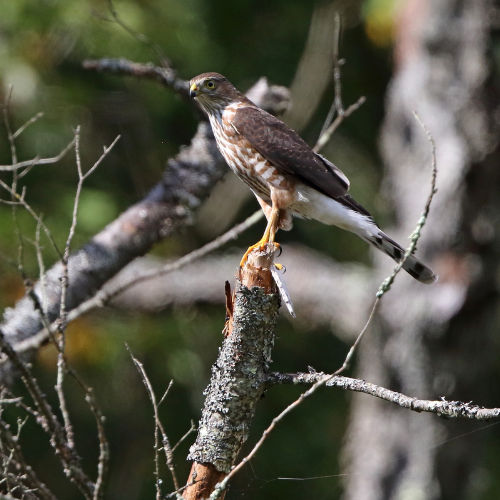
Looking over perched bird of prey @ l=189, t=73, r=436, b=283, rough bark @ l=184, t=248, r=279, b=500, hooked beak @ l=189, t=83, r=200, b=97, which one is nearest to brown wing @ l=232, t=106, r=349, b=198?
perched bird of prey @ l=189, t=73, r=436, b=283

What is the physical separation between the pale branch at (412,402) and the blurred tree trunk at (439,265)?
470cm

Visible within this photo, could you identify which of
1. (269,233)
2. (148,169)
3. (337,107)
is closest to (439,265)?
(148,169)

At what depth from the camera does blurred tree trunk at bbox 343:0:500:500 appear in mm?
7152

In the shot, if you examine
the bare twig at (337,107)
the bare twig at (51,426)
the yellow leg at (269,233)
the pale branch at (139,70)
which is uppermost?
the pale branch at (139,70)

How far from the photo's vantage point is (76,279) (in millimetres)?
4395

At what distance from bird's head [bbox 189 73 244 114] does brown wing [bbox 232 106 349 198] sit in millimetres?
317

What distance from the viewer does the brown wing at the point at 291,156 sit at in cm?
398

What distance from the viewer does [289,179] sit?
4020 millimetres

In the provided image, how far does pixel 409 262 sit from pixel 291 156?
0.67m

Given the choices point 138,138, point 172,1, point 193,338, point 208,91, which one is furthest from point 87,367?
point 208,91

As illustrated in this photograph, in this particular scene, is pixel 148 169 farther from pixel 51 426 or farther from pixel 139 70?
pixel 51 426

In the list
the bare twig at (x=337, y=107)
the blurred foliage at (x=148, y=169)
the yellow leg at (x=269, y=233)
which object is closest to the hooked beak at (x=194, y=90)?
the bare twig at (x=337, y=107)

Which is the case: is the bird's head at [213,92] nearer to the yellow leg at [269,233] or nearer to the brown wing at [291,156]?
the brown wing at [291,156]

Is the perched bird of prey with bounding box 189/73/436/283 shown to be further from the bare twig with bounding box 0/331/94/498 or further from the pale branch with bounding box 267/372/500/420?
the bare twig with bounding box 0/331/94/498
